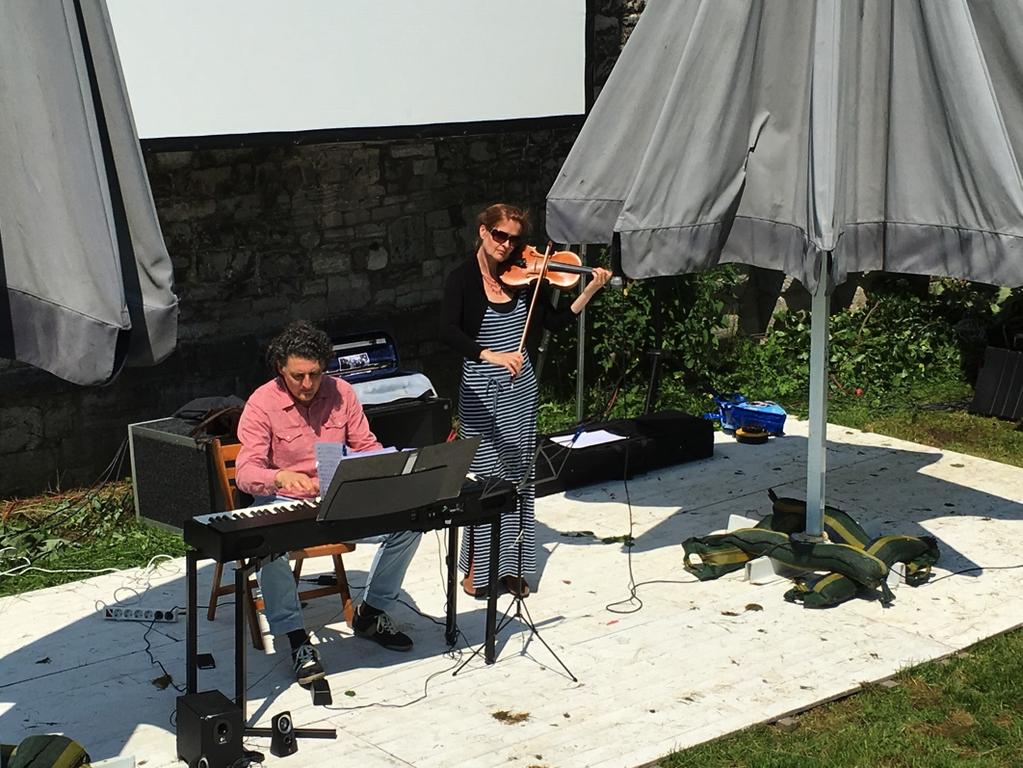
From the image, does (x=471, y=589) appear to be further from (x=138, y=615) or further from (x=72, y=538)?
(x=72, y=538)

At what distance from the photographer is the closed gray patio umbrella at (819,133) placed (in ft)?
19.9

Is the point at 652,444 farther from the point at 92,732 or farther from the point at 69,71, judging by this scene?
the point at 69,71

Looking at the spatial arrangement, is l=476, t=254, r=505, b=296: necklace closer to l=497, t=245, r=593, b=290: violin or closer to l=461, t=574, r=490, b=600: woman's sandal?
l=497, t=245, r=593, b=290: violin

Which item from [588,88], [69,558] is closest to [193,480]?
[69,558]

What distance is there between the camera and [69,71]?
390cm

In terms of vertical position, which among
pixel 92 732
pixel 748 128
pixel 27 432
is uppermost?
pixel 748 128

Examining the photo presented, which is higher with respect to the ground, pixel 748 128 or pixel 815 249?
pixel 748 128

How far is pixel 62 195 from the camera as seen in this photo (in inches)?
154

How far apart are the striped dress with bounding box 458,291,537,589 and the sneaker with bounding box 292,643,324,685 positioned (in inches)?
44.3

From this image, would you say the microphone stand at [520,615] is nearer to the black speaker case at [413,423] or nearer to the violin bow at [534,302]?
the violin bow at [534,302]

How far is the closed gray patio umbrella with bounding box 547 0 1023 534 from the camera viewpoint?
6.07 m

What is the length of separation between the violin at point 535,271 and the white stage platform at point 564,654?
1.45m

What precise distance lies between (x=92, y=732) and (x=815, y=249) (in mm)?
3436

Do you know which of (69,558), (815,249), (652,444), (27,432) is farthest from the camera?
(652,444)
